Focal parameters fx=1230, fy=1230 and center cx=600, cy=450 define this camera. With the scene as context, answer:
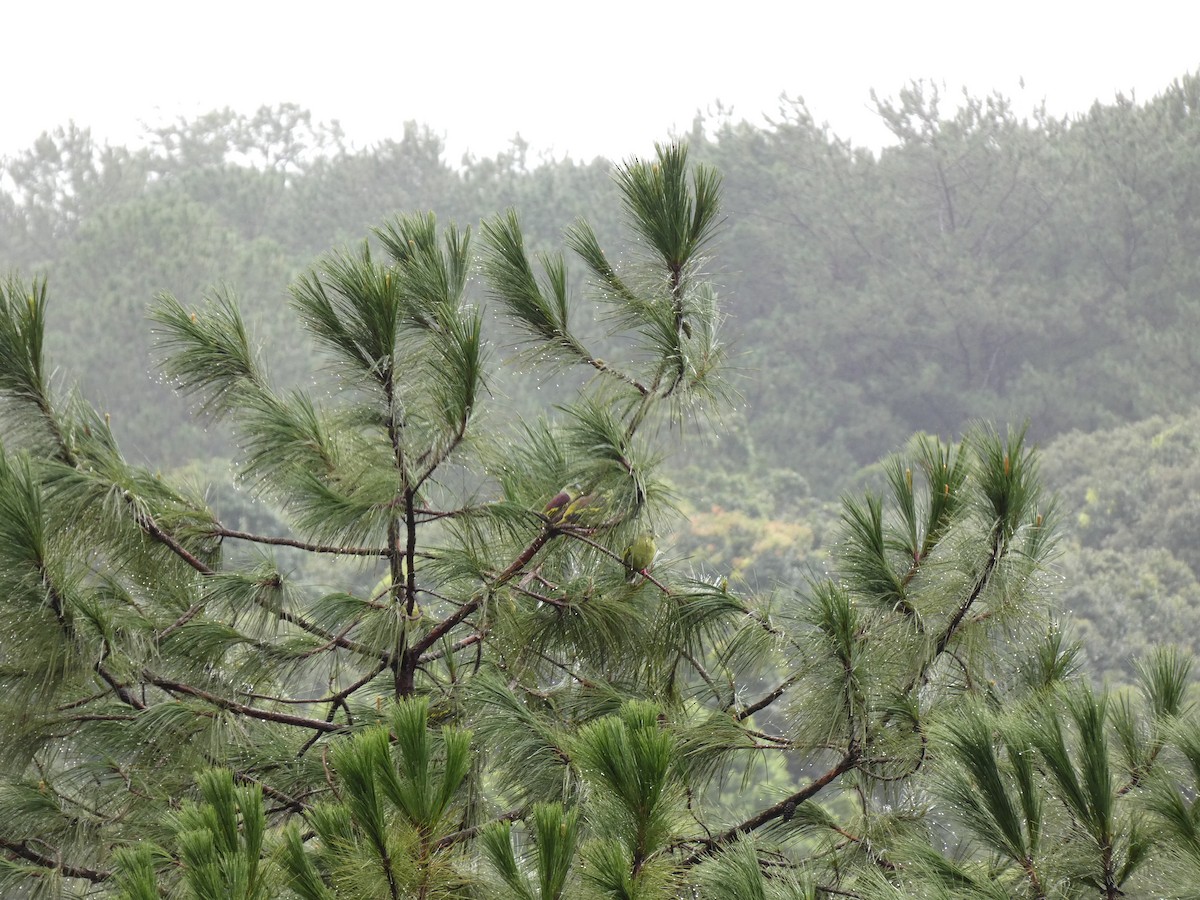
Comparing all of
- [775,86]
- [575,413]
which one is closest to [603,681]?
[575,413]

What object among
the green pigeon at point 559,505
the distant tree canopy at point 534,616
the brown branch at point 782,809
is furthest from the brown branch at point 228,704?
the brown branch at point 782,809

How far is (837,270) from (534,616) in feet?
43.6

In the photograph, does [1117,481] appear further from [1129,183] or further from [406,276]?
[406,276]

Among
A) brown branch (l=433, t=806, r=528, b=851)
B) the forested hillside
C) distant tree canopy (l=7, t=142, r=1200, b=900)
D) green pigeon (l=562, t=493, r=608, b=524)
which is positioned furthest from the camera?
the forested hillside

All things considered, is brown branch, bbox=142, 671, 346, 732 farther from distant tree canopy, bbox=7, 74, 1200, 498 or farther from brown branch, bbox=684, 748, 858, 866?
distant tree canopy, bbox=7, 74, 1200, 498

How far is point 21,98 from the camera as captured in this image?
19.6 metres

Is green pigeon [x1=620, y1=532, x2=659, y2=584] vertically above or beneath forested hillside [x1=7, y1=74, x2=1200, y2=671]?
beneath

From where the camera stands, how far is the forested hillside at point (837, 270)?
37.8 ft

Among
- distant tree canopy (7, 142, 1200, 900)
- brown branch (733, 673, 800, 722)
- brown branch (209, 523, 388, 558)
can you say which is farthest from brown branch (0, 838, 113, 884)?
brown branch (733, 673, 800, 722)

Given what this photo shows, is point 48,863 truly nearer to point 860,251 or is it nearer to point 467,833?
point 467,833

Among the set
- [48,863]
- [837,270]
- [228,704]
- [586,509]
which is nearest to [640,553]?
[586,509]

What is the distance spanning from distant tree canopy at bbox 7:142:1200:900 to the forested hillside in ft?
27.0

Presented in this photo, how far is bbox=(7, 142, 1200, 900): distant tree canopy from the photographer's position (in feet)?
4.94

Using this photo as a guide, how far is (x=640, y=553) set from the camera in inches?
76.9
